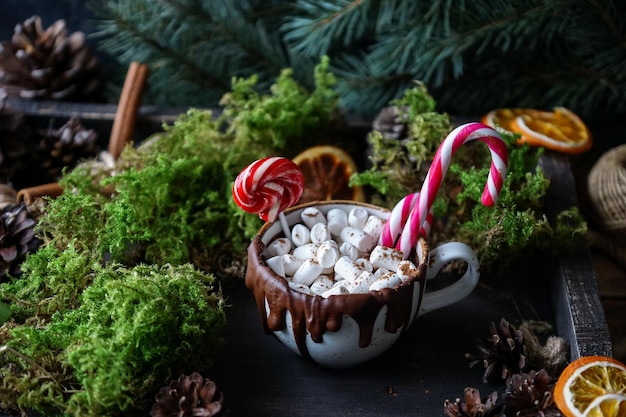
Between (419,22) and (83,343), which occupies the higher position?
(419,22)

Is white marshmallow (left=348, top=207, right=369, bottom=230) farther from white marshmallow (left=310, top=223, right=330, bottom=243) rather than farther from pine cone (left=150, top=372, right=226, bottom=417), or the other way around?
pine cone (left=150, top=372, right=226, bottom=417)

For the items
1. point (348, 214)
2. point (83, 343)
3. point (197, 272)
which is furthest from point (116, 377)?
point (348, 214)

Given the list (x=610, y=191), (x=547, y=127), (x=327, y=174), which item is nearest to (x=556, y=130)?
(x=547, y=127)

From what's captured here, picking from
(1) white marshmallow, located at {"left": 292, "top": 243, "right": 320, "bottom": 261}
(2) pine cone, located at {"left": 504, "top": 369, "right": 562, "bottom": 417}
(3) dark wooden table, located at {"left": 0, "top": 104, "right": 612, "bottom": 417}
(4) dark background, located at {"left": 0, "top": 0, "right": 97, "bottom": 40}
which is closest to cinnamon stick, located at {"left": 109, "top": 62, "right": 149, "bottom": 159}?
(4) dark background, located at {"left": 0, "top": 0, "right": 97, "bottom": 40}

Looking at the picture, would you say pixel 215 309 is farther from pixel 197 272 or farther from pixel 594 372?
pixel 594 372

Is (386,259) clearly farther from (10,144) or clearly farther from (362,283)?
(10,144)
